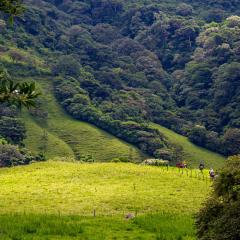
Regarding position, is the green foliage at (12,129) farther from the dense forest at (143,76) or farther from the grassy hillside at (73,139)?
the grassy hillside at (73,139)

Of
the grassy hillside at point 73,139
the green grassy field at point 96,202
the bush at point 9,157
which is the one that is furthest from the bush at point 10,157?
the green grassy field at point 96,202

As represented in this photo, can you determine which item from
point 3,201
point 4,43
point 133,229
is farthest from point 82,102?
point 133,229

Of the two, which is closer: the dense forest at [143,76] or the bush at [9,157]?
the bush at [9,157]

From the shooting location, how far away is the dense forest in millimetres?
131875

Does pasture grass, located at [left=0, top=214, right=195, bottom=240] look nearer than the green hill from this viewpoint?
Yes

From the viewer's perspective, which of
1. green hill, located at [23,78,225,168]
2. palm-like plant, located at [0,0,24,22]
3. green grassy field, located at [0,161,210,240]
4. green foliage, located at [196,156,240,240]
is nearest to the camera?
green foliage, located at [196,156,240,240]

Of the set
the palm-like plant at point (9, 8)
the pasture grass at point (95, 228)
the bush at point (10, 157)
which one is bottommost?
the bush at point (10, 157)

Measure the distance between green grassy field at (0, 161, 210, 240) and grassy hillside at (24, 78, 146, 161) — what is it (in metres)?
67.9

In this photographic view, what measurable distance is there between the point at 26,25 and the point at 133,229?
171 m

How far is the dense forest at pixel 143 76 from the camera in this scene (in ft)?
433

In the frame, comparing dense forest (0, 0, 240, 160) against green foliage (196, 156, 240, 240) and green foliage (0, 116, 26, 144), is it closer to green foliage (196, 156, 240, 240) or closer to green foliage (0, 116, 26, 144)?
green foliage (0, 116, 26, 144)

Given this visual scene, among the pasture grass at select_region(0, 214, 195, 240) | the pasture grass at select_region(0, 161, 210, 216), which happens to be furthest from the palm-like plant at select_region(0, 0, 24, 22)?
the pasture grass at select_region(0, 161, 210, 216)

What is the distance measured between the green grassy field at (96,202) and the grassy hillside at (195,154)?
250 ft

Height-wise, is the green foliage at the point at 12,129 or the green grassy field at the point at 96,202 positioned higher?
the green grassy field at the point at 96,202
